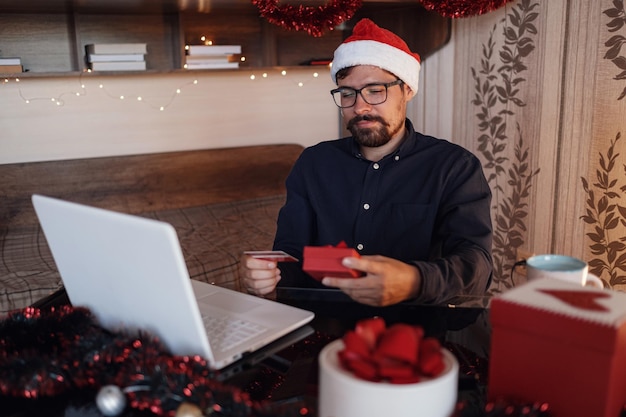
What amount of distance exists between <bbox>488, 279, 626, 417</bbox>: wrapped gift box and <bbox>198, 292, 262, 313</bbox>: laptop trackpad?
22.9 inches

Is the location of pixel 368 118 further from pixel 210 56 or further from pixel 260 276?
pixel 210 56

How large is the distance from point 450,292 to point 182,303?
0.69 m

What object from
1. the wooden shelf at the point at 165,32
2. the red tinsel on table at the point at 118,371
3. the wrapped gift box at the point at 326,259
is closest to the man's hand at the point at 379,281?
the wrapped gift box at the point at 326,259

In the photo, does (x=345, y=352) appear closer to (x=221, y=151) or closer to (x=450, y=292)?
(x=450, y=292)

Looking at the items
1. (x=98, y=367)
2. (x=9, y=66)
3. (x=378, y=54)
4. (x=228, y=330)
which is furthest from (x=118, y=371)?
(x=9, y=66)

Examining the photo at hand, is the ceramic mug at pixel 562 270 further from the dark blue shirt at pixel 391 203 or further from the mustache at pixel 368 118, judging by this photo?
the mustache at pixel 368 118

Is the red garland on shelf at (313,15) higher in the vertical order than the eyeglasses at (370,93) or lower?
higher

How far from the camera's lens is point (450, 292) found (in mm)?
1429

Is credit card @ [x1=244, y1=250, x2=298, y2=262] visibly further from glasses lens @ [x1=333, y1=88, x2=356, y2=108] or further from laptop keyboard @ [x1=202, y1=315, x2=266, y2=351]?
glasses lens @ [x1=333, y1=88, x2=356, y2=108]

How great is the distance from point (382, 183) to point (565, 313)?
44.0 inches

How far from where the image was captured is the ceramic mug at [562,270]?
1.10 m

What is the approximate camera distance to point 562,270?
115 centimetres

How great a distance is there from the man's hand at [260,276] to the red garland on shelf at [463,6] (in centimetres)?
190

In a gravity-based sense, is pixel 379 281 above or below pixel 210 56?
below
